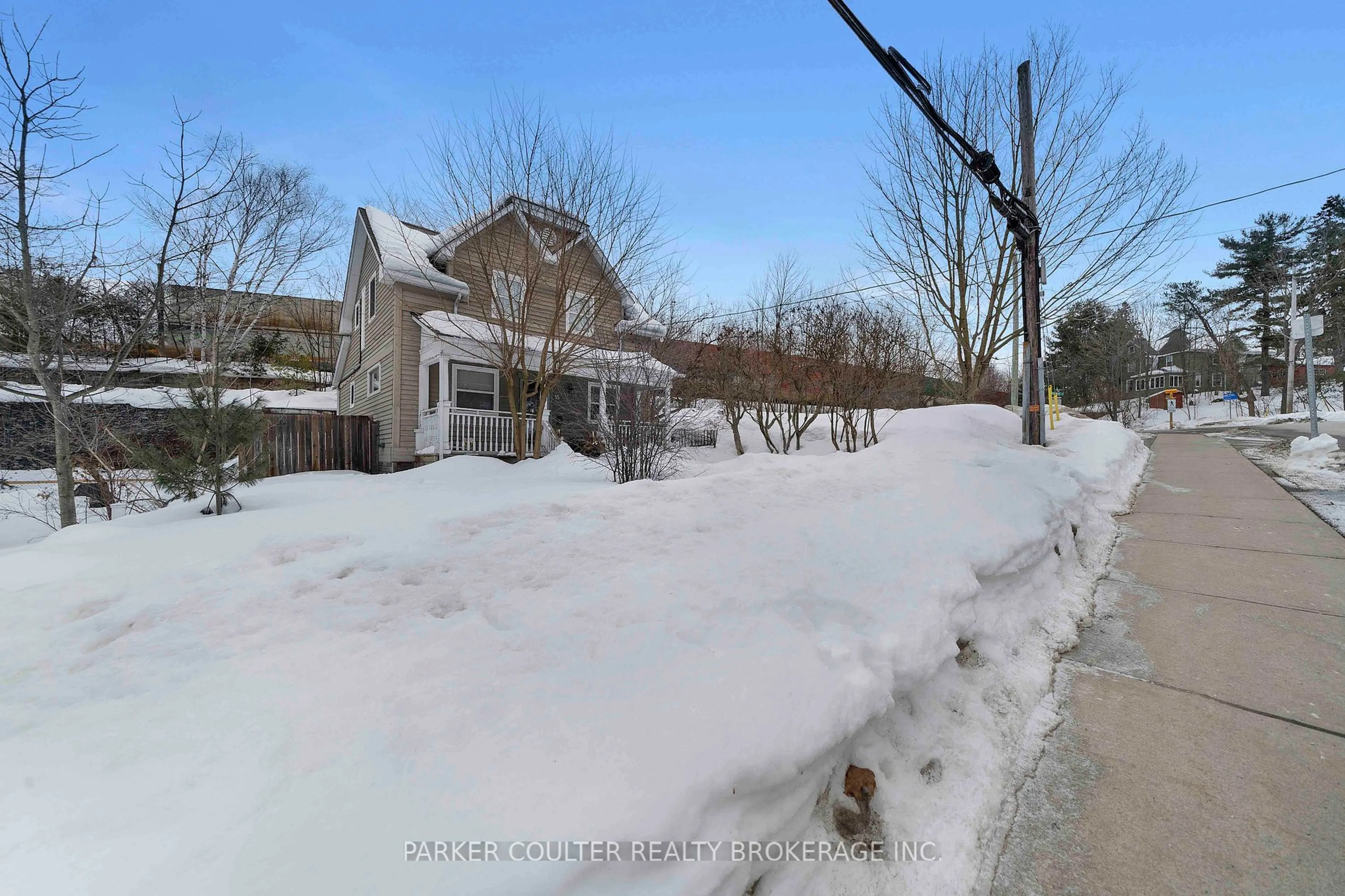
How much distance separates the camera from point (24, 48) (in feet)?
16.4

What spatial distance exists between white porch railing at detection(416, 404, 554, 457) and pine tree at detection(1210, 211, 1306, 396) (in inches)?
1377

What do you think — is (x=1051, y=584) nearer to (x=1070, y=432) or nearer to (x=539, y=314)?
(x=1070, y=432)

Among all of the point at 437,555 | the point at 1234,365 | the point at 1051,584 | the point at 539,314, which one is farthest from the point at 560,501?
the point at 1234,365

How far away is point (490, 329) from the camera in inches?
372

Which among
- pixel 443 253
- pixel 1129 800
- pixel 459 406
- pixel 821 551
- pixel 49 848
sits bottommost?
pixel 1129 800

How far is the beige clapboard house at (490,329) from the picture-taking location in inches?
357

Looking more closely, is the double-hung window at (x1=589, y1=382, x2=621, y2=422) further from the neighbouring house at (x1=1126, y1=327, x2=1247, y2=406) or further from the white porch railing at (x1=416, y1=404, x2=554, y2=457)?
the neighbouring house at (x1=1126, y1=327, x2=1247, y2=406)

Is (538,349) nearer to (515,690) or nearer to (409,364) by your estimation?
(409,364)

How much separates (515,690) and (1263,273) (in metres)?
39.2

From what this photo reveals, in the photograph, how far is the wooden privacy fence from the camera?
33.7 ft

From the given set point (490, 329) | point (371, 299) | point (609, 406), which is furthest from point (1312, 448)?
point (371, 299)

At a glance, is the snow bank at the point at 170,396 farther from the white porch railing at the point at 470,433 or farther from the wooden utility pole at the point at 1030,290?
the wooden utility pole at the point at 1030,290

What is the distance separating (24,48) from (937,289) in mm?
13620

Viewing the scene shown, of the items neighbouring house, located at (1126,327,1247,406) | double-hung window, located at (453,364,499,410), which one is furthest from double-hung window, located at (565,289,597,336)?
neighbouring house, located at (1126,327,1247,406)
